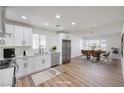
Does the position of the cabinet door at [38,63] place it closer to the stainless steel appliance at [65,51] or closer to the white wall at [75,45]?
the stainless steel appliance at [65,51]

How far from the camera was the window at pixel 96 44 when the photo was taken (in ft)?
31.7

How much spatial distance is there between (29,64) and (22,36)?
1.27m

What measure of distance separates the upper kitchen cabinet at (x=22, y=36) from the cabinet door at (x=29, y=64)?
0.70 m

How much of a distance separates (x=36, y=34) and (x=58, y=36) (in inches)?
65.1

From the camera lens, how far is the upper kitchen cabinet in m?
3.76

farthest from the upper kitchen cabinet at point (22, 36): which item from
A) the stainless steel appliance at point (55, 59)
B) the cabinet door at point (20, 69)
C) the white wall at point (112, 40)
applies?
the white wall at point (112, 40)

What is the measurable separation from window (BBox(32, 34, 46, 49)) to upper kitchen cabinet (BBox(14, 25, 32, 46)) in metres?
1.09

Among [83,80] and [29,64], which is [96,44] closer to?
[83,80]

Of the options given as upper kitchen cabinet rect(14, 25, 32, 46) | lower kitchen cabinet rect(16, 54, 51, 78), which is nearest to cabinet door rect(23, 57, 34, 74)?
lower kitchen cabinet rect(16, 54, 51, 78)

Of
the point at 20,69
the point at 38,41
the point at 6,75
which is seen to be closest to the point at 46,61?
the point at 38,41

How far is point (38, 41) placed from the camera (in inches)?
220
